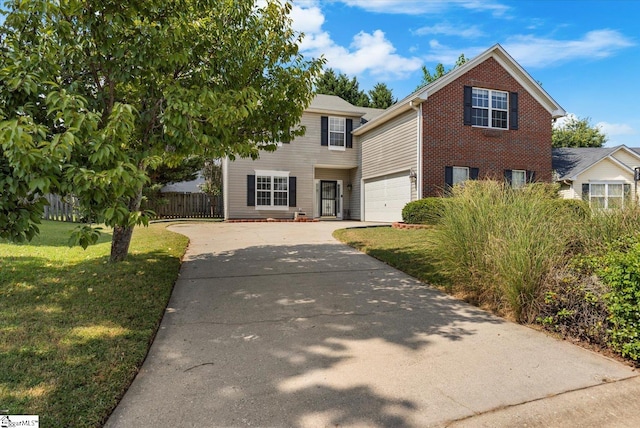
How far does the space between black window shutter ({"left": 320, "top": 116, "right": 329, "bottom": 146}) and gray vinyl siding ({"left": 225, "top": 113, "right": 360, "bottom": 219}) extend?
0.18m

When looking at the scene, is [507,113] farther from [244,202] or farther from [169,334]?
[169,334]

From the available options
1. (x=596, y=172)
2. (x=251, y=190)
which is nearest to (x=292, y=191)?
(x=251, y=190)

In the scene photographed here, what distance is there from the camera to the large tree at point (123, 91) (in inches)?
111

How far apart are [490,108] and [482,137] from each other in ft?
4.66

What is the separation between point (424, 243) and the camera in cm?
678

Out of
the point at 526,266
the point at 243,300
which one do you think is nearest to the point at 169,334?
the point at 243,300

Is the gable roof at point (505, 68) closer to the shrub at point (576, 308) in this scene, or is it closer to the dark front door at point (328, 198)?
the dark front door at point (328, 198)

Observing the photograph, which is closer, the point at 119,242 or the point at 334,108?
the point at 119,242

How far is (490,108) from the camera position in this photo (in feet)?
50.5

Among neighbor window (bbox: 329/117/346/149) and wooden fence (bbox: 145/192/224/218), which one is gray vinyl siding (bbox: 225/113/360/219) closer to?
neighbor window (bbox: 329/117/346/149)

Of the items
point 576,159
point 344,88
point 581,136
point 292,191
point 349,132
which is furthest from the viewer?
point 344,88

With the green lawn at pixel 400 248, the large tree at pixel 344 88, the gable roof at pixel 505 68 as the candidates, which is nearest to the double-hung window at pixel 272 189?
the gable roof at pixel 505 68

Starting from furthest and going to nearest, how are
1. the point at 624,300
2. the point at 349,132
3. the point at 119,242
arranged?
the point at 349,132 → the point at 119,242 → the point at 624,300

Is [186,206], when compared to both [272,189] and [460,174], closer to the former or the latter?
[272,189]
